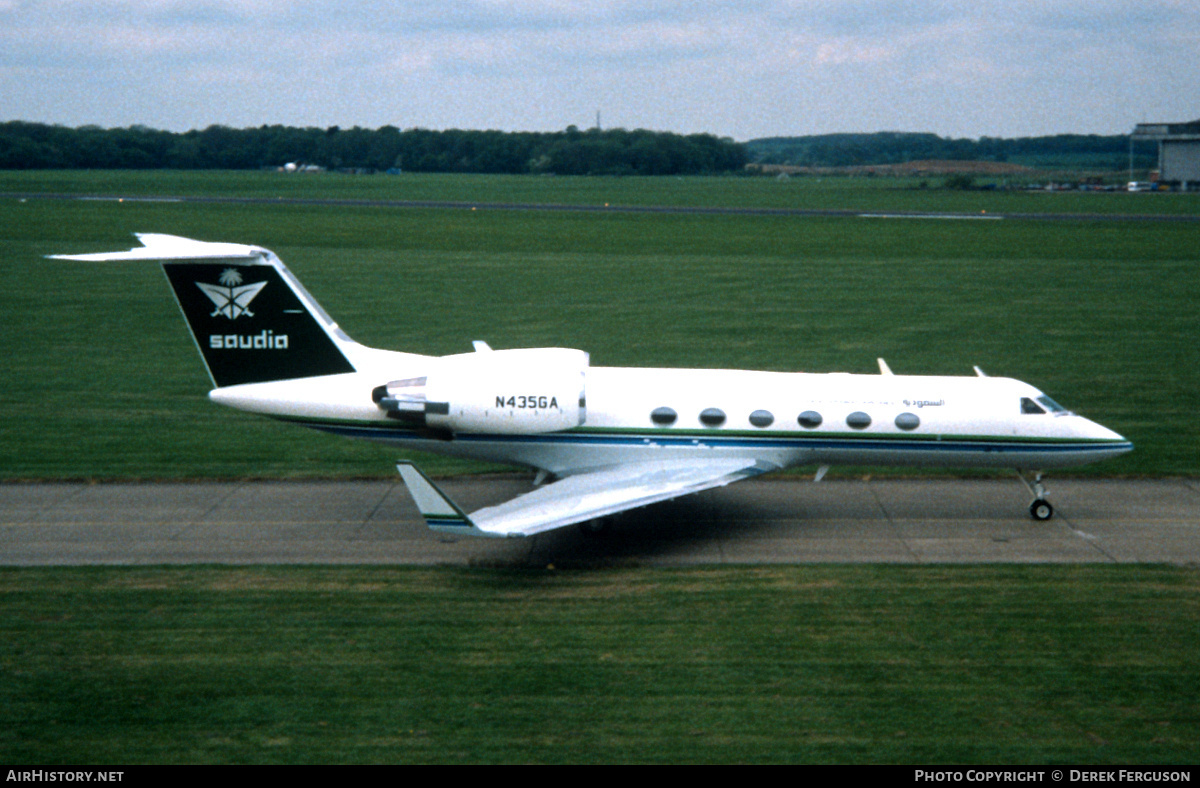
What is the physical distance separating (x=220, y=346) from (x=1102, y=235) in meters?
68.9

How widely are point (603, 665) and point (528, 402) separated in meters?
6.39

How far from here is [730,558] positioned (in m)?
19.8

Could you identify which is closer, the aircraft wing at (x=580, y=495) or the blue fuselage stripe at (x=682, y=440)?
the aircraft wing at (x=580, y=495)

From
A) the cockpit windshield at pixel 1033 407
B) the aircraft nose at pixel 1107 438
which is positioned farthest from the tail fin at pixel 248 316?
the aircraft nose at pixel 1107 438

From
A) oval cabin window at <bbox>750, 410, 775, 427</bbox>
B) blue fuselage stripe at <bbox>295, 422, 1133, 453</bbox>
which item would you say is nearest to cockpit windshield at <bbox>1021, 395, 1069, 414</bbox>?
blue fuselage stripe at <bbox>295, 422, 1133, 453</bbox>

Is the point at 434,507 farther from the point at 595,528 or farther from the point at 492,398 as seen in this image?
the point at 595,528

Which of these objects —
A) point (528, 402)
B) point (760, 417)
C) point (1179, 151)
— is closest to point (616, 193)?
point (1179, 151)

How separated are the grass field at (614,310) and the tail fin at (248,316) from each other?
436 cm

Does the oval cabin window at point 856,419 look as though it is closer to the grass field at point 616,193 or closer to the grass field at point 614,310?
the grass field at point 614,310

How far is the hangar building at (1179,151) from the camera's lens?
491 feet

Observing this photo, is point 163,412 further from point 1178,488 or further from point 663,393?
point 1178,488

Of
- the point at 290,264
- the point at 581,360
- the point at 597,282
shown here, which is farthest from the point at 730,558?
the point at 290,264

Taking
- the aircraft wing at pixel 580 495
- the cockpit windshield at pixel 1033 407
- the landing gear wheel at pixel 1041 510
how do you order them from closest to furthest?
the aircraft wing at pixel 580 495 < the cockpit windshield at pixel 1033 407 < the landing gear wheel at pixel 1041 510

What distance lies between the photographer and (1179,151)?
152125 mm
